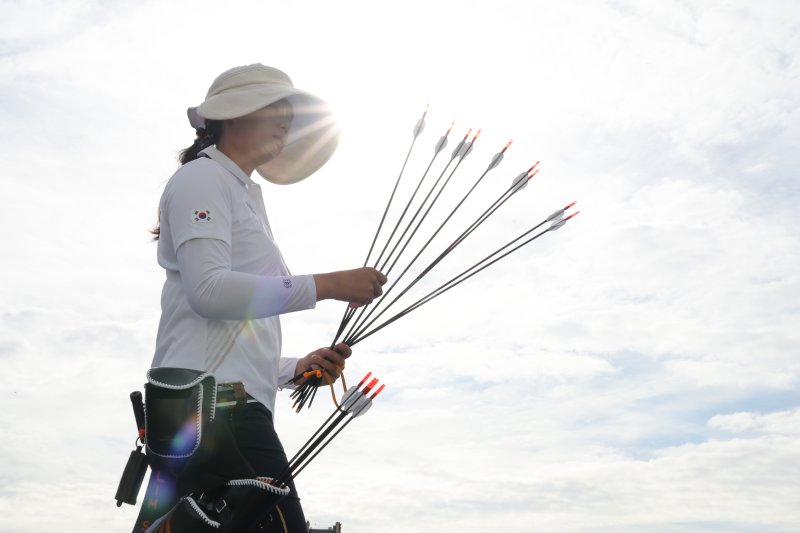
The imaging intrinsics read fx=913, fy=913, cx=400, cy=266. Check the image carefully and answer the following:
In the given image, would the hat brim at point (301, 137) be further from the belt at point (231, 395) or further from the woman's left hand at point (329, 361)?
the belt at point (231, 395)

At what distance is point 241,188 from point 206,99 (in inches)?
23.2

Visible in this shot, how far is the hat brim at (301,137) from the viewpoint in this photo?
5.09 metres

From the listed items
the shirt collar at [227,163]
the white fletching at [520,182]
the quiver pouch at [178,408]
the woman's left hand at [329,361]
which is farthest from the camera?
the white fletching at [520,182]

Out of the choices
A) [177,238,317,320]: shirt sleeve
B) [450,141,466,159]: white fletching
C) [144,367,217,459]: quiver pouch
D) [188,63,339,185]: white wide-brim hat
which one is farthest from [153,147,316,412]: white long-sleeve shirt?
[450,141,466,159]: white fletching

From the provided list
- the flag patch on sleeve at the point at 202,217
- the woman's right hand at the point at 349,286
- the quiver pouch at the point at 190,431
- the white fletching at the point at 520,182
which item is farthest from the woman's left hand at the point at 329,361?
the white fletching at the point at 520,182

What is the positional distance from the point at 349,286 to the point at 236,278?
600 mm

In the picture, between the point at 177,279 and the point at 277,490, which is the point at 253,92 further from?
the point at 277,490

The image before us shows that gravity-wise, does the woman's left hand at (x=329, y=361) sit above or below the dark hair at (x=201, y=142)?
below

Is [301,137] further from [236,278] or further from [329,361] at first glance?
[236,278]

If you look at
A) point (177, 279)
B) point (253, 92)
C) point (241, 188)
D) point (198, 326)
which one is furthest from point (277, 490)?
point (253, 92)

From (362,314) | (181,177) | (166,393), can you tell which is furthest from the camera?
(362,314)

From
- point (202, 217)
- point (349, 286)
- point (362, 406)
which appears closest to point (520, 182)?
Result: point (349, 286)

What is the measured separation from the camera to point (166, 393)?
13.8ft

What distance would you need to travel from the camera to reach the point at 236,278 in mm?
4273
